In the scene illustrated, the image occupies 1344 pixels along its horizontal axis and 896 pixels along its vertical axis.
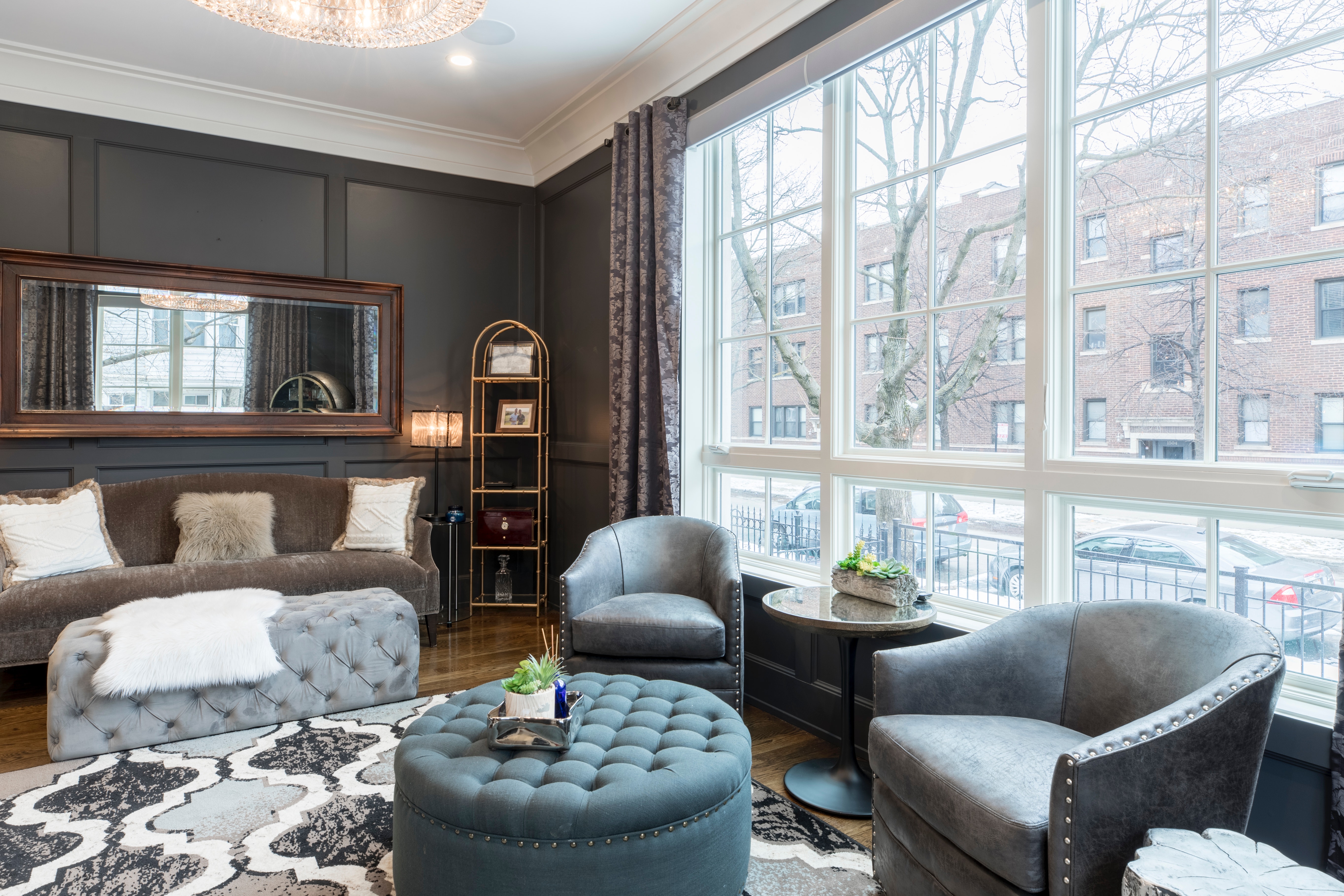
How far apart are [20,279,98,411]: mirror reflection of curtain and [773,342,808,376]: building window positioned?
142 inches

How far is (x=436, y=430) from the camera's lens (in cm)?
476

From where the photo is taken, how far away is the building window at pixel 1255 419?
6.16 ft

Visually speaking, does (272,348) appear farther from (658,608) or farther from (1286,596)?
(1286,596)

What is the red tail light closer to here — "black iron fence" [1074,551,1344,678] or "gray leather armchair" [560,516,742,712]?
"black iron fence" [1074,551,1344,678]

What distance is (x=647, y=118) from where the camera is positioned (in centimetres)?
388

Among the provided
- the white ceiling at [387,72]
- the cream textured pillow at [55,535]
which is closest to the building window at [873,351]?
the white ceiling at [387,72]

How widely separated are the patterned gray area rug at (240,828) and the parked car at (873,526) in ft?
3.27

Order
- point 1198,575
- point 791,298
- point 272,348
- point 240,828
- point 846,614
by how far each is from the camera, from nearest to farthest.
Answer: point 1198,575
point 240,828
point 846,614
point 791,298
point 272,348

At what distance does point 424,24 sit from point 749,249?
5.68 feet

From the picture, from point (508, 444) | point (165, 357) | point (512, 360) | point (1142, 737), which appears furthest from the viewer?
point (508, 444)

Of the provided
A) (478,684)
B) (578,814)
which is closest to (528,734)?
(578,814)

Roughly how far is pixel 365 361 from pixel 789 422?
2873 mm

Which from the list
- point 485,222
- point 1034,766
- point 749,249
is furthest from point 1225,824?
point 485,222

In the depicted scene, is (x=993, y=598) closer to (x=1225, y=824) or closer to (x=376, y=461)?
(x=1225, y=824)
